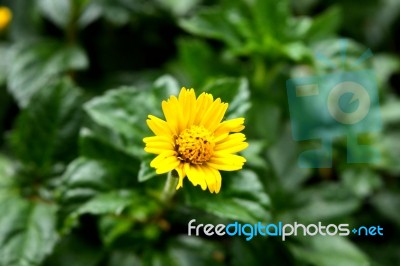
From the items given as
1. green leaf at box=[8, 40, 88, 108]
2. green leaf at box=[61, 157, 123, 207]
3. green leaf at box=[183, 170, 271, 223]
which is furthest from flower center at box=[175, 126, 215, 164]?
green leaf at box=[8, 40, 88, 108]

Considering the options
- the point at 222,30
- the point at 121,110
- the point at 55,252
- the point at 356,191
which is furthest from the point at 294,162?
the point at 55,252

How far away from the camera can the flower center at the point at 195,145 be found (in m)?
0.88

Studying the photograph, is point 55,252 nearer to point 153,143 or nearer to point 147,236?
point 147,236

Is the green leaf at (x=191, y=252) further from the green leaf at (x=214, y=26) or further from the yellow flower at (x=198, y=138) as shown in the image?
the green leaf at (x=214, y=26)

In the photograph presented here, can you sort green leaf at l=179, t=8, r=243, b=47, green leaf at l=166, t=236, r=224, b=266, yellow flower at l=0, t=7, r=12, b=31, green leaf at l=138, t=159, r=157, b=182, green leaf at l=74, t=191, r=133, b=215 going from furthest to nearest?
yellow flower at l=0, t=7, r=12, b=31
green leaf at l=179, t=8, r=243, b=47
green leaf at l=166, t=236, r=224, b=266
green leaf at l=74, t=191, r=133, b=215
green leaf at l=138, t=159, r=157, b=182

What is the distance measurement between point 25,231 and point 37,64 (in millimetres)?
503

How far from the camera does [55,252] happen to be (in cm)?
124

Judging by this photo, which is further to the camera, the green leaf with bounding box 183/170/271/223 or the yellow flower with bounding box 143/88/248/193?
the green leaf with bounding box 183/170/271/223

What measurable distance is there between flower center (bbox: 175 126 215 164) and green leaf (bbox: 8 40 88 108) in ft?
2.06

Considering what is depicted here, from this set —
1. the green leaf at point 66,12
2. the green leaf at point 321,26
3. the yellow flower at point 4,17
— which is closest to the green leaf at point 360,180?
the green leaf at point 321,26

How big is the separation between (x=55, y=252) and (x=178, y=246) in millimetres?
284

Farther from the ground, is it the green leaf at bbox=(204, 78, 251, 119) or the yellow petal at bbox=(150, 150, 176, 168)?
the green leaf at bbox=(204, 78, 251, 119)

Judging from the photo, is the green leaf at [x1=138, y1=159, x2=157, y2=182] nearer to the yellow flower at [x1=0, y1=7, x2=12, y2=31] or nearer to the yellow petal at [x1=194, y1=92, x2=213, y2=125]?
the yellow petal at [x1=194, y1=92, x2=213, y2=125]

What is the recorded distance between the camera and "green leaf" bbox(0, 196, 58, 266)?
1.12 metres
